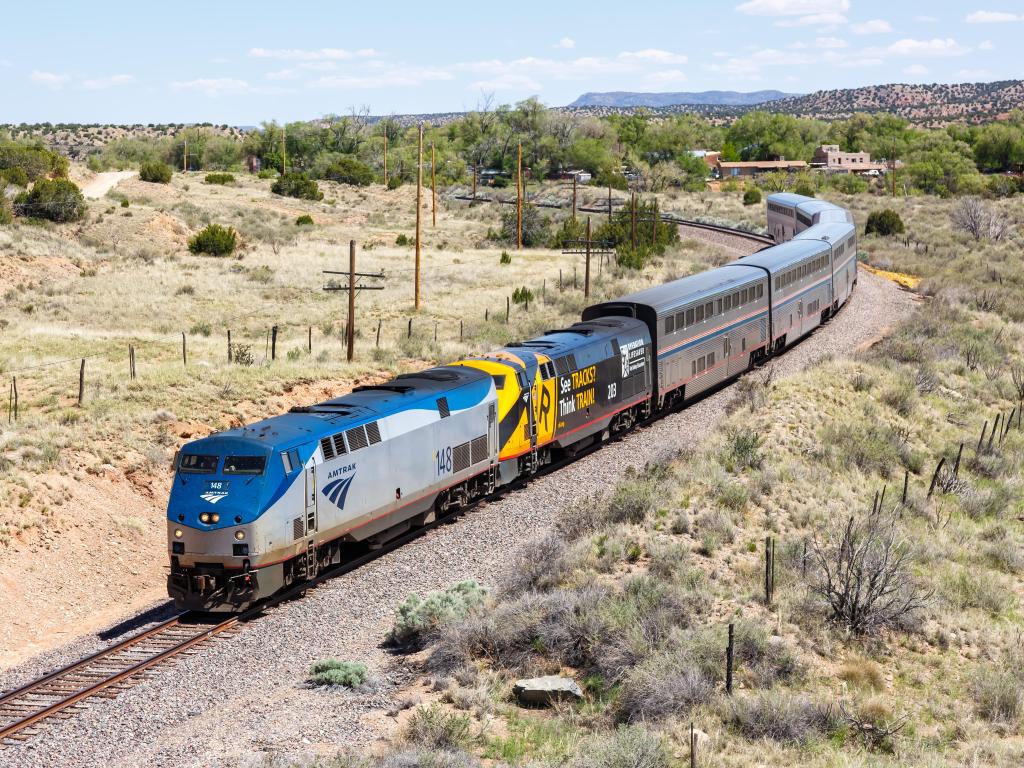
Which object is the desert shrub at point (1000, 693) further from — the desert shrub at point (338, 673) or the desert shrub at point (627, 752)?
the desert shrub at point (338, 673)

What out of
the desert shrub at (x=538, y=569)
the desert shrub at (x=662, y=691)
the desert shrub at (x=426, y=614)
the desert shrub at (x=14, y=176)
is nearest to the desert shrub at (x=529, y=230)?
the desert shrub at (x=14, y=176)

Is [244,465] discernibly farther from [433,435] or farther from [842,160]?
[842,160]

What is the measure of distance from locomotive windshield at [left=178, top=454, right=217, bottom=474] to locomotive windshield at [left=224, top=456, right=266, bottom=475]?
293 mm

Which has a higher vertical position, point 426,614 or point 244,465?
point 244,465

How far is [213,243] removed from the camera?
2717 inches

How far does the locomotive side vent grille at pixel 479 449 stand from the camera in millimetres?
25609

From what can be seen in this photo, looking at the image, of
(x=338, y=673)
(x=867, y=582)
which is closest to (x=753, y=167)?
(x=867, y=582)

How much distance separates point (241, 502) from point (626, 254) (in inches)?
1981

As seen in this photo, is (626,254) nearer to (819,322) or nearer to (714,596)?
(819,322)

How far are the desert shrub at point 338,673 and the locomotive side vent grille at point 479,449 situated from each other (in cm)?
863

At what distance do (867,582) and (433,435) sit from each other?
31.8ft

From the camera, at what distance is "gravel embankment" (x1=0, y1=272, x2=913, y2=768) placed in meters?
15.1

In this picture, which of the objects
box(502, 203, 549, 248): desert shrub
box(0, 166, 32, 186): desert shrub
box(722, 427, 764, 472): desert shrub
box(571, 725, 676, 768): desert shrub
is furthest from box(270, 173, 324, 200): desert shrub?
box(571, 725, 676, 768): desert shrub

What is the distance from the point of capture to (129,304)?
49344mm
